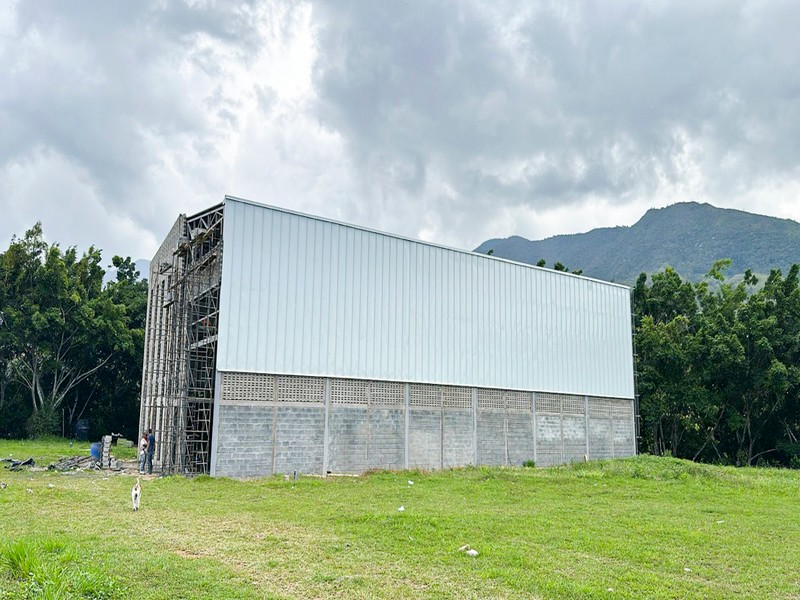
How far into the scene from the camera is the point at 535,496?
17141 mm

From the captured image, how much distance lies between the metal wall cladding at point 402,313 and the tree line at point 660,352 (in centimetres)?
496

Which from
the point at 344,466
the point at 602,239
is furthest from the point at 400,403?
the point at 602,239

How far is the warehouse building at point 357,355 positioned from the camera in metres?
20.7

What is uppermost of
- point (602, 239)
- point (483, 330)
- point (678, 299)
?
point (602, 239)

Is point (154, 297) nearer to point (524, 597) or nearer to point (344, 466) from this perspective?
point (344, 466)

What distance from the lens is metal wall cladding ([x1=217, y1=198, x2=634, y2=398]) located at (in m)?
21.0

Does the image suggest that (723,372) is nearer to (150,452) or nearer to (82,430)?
(150,452)

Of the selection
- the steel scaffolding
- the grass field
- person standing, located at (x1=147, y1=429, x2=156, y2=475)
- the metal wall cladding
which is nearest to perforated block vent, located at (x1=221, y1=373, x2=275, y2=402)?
the metal wall cladding

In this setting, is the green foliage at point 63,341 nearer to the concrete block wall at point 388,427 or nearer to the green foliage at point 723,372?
the concrete block wall at point 388,427

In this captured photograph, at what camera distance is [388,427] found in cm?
2302

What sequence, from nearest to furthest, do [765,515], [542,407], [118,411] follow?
[765,515], [542,407], [118,411]

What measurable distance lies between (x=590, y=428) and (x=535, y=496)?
1307 centimetres

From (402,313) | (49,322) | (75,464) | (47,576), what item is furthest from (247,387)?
(49,322)

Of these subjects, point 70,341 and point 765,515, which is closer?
point 765,515
